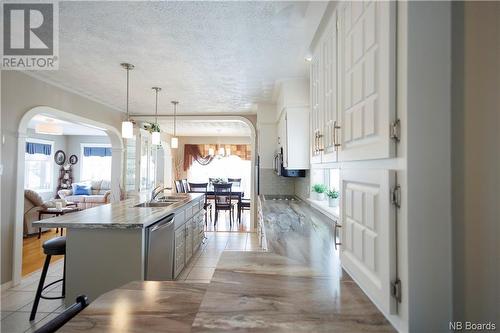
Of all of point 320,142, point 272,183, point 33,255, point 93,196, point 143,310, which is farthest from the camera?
point 93,196

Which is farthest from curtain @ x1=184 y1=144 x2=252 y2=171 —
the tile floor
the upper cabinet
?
the upper cabinet

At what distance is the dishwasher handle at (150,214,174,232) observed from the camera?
2.34m

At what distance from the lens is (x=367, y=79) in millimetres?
886

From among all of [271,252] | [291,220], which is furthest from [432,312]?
[291,220]

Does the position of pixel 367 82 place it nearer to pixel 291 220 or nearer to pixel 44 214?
pixel 291 220

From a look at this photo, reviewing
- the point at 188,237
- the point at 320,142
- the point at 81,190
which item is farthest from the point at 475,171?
the point at 81,190

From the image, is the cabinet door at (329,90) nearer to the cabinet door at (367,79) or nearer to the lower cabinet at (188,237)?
the cabinet door at (367,79)

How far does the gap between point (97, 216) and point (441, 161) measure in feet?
8.45

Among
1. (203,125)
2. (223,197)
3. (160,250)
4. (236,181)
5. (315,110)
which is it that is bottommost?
(160,250)

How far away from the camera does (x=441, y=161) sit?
27.9 inches

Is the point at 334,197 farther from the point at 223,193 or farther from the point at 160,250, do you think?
the point at 223,193

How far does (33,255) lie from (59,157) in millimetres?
5813

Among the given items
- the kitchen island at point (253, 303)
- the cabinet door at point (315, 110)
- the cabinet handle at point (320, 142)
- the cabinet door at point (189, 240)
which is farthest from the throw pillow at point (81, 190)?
the cabinet handle at point (320, 142)

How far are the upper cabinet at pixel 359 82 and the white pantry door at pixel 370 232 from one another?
82mm
